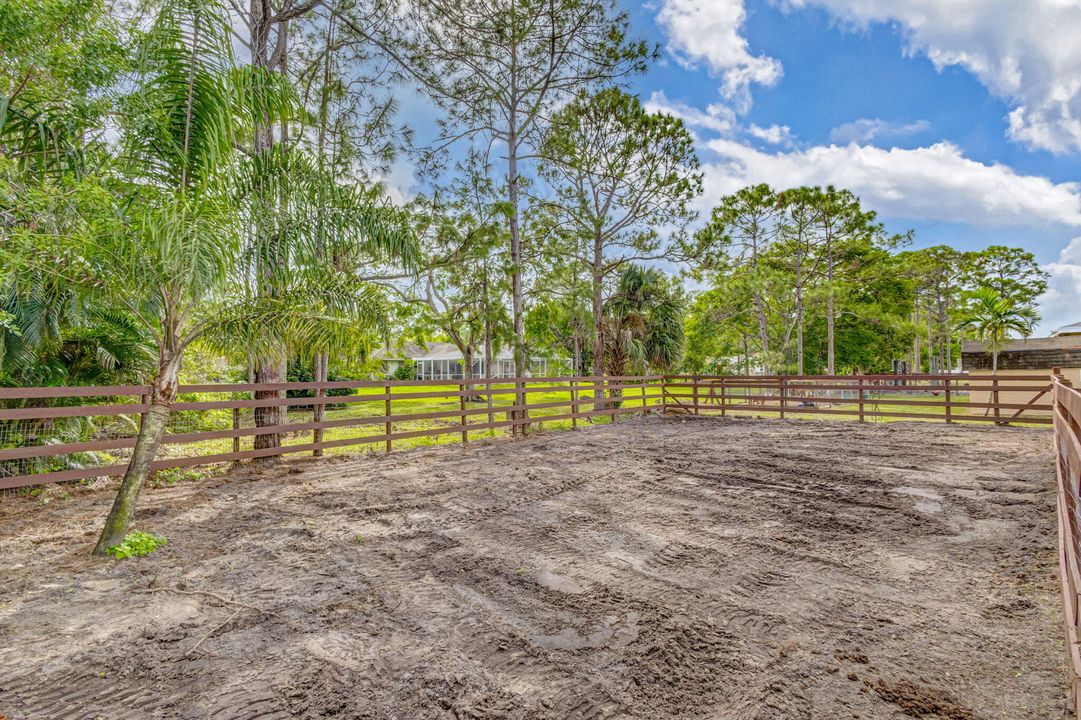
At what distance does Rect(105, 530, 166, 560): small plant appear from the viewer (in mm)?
3297

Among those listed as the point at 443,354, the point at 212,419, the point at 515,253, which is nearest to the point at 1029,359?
the point at 515,253

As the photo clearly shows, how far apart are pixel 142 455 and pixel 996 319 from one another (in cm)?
1738

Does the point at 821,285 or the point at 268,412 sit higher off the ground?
the point at 821,285

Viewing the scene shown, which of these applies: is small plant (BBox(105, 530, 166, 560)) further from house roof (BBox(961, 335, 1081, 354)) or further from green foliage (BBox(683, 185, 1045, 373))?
house roof (BBox(961, 335, 1081, 354))

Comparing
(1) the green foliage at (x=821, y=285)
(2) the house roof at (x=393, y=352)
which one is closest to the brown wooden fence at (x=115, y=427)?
(2) the house roof at (x=393, y=352)

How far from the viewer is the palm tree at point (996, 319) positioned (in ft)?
40.4

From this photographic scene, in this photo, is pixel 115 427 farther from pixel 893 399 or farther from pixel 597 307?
pixel 893 399

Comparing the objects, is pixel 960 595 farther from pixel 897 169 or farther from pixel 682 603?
pixel 897 169

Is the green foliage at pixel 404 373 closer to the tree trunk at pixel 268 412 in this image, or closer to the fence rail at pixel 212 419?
the fence rail at pixel 212 419

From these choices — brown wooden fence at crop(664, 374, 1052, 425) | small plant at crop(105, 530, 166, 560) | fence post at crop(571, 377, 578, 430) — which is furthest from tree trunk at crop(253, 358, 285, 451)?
brown wooden fence at crop(664, 374, 1052, 425)

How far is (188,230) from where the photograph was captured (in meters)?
3.27

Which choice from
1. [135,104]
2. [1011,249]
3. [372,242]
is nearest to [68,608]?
[135,104]

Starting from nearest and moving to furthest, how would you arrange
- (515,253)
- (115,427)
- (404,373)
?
(115,427) < (515,253) < (404,373)

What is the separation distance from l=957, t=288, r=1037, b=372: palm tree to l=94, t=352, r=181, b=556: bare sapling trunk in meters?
16.9
